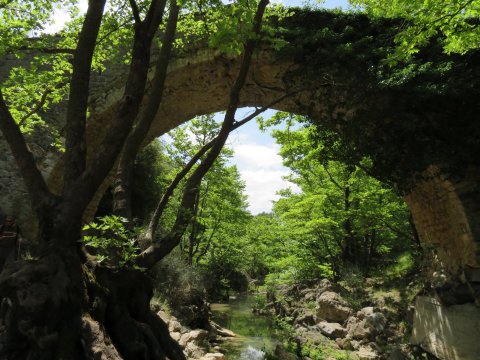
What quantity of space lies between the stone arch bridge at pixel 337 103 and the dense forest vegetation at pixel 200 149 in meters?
0.04

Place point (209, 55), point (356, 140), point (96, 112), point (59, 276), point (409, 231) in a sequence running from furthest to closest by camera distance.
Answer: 1. point (409, 231)
2. point (96, 112)
3. point (209, 55)
4. point (356, 140)
5. point (59, 276)

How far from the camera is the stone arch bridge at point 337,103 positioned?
5965mm

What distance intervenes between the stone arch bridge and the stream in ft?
15.7

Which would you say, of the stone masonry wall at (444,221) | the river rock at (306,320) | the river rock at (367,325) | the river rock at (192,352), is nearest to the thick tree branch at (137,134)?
the river rock at (192,352)

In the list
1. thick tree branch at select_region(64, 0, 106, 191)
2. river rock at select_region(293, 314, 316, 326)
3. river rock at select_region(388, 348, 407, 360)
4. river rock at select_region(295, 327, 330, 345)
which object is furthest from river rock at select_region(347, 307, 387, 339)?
thick tree branch at select_region(64, 0, 106, 191)

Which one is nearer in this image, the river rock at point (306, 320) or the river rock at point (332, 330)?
the river rock at point (332, 330)

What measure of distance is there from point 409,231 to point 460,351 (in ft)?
22.9

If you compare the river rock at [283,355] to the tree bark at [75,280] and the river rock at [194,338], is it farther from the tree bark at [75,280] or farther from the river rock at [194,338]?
the tree bark at [75,280]

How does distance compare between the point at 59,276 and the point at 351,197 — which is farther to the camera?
the point at 351,197

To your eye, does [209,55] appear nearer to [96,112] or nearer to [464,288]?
[96,112]

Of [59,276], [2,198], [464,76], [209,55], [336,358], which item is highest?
[209,55]

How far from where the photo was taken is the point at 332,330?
29.7 feet

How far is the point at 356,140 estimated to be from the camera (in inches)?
279

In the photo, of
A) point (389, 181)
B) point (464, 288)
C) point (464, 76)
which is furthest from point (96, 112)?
point (464, 288)
